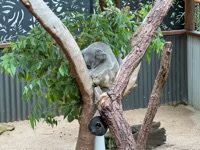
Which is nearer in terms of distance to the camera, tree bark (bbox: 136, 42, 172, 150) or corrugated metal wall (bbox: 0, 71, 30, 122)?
tree bark (bbox: 136, 42, 172, 150)

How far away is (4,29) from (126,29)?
7.57 ft

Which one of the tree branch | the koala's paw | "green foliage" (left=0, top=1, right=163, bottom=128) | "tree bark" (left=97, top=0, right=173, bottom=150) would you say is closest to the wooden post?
"green foliage" (left=0, top=1, right=163, bottom=128)

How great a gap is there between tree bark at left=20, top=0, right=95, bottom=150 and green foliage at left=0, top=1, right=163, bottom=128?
11 cm

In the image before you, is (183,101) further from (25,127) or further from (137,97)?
(25,127)

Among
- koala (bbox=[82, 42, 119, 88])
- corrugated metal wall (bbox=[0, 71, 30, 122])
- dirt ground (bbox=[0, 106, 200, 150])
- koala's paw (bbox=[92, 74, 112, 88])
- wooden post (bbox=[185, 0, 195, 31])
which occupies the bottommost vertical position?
dirt ground (bbox=[0, 106, 200, 150])

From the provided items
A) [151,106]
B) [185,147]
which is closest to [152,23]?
[151,106]

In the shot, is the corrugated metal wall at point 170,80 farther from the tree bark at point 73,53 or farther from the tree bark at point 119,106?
the tree bark at point 119,106

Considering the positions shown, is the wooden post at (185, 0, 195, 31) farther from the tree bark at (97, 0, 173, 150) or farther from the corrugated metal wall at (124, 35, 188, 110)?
the tree bark at (97, 0, 173, 150)

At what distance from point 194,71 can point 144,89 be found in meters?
0.66

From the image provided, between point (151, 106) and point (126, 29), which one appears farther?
point (126, 29)

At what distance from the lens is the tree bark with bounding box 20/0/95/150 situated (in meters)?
3.12

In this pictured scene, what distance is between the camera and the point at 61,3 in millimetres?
6195

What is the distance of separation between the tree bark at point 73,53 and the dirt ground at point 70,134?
4.51 feet

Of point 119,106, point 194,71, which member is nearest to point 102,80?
point 119,106
